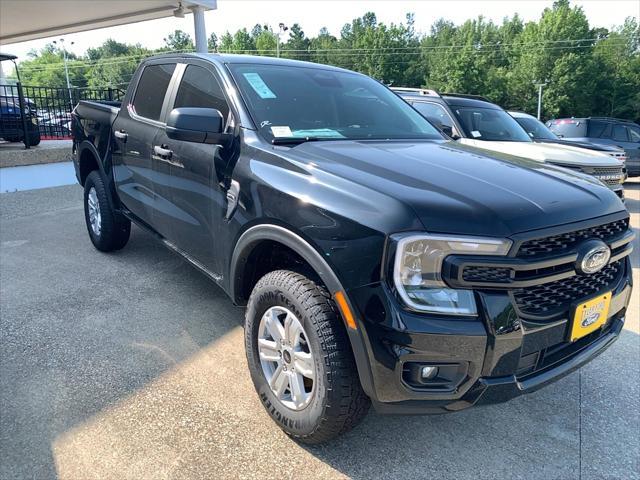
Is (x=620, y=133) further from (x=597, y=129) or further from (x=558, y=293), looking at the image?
(x=558, y=293)

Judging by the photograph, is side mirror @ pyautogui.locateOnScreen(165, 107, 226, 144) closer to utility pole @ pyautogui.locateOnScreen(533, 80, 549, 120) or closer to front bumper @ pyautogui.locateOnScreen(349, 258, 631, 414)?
front bumper @ pyautogui.locateOnScreen(349, 258, 631, 414)

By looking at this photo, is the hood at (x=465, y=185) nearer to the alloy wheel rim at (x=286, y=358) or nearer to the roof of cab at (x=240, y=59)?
the alloy wheel rim at (x=286, y=358)

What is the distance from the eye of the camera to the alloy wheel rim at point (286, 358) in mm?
2172

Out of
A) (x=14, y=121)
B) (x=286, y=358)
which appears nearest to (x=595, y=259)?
(x=286, y=358)

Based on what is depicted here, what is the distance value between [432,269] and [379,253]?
0.20 meters

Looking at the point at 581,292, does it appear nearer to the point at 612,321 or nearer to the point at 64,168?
the point at 612,321

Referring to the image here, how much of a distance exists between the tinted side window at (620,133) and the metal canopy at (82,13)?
36.2 feet

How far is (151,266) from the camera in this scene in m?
4.61

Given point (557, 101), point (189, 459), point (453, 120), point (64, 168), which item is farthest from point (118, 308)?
point (557, 101)

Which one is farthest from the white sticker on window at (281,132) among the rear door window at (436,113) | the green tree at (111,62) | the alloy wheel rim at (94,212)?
the green tree at (111,62)

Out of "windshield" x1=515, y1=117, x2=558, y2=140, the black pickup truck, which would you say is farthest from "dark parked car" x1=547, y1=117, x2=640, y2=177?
the black pickup truck

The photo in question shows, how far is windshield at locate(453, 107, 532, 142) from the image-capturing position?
267 inches

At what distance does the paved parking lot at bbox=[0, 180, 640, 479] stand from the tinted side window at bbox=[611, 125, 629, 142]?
37.5 ft

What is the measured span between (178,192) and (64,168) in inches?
268
